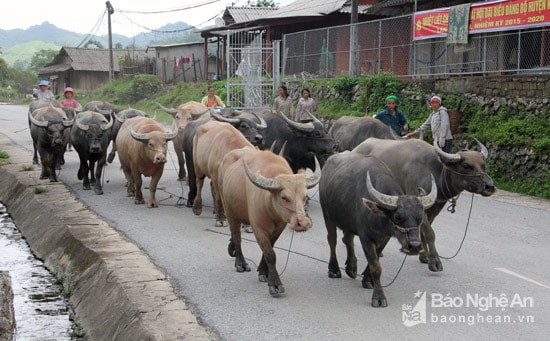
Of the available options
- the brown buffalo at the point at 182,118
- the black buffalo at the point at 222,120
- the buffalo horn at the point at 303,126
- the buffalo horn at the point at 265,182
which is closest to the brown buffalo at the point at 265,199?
the buffalo horn at the point at 265,182

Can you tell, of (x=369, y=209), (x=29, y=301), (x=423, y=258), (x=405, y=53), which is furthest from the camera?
(x=405, y=53)

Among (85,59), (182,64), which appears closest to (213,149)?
(182,64)

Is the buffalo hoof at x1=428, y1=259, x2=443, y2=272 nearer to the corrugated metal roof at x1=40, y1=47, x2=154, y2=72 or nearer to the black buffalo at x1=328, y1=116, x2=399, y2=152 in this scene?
the black buffalo at x1=328, y1=116, x2=399, y2=152

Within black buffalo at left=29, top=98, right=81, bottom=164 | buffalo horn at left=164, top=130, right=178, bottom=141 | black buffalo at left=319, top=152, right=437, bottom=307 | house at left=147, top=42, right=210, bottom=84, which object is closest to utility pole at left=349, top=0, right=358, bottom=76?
black buffalo at left=29, top=98, right=81, bottom=164

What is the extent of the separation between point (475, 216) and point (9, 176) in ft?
33.9

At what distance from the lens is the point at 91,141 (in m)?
14.0

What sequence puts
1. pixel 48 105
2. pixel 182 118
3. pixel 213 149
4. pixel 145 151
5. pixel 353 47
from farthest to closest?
pixel 353 47, pixel 48 105, pixel 182 118, pixel 145 151, pixel 213 149

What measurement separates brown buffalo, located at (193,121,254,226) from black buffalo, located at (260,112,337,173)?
1.29 meters

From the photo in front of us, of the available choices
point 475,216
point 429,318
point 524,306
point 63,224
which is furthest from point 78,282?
point 475,216

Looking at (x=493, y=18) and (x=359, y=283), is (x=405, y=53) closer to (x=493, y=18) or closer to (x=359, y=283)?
(x=493, y=18)

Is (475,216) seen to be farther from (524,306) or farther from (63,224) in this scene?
(63,224)

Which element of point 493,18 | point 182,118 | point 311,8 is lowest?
point 182,118

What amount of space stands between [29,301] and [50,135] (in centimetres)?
641

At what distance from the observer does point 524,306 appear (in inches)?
278
